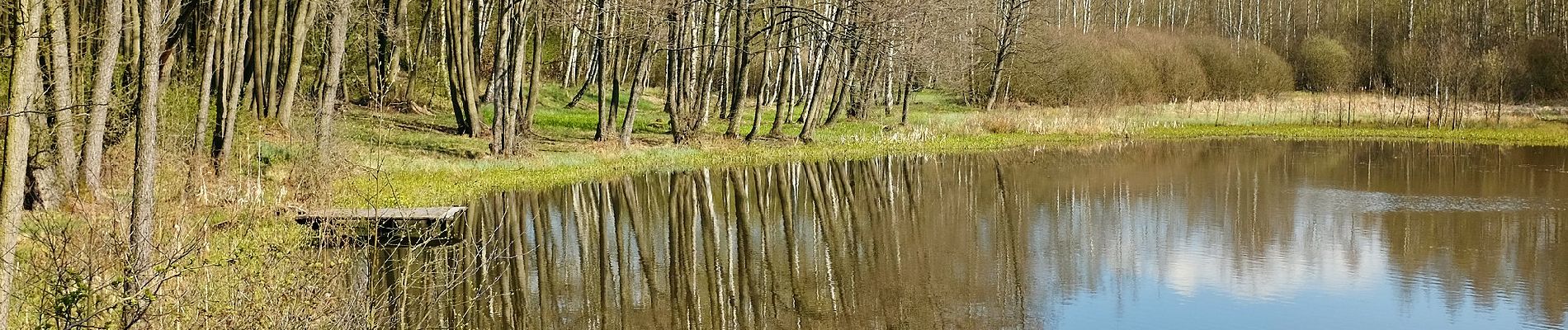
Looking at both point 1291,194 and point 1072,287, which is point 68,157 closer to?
point 1072,287

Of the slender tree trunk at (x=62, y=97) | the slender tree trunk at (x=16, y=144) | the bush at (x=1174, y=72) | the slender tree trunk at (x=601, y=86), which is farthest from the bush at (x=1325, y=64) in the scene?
the slender tree trunk at (x=16, y=144)

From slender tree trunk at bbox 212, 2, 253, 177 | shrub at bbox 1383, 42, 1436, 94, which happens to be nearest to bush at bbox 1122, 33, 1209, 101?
shrub at bbox 1383, 42, 1436, 94

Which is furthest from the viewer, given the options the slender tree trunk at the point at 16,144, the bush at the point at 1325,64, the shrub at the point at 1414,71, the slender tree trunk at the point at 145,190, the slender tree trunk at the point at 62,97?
the bush at the point at 1325,64

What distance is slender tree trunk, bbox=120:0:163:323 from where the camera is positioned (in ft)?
23.2

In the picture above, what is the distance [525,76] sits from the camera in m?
39.2

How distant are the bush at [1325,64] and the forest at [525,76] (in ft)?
0.32

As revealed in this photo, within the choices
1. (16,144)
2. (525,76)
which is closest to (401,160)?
(16,144)

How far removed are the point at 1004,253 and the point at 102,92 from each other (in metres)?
8.44

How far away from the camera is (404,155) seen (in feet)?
75.9

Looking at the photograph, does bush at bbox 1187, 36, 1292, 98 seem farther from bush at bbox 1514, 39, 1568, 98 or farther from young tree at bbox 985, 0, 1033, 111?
young tree at bbox 985, 0, 1033, 111

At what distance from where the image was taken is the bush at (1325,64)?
54219mm

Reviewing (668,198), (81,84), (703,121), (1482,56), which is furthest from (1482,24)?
(81,84)

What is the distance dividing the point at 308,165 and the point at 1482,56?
125 feet

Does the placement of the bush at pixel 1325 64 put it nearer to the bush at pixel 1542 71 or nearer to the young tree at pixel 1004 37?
the bush at pixel 1542 71
